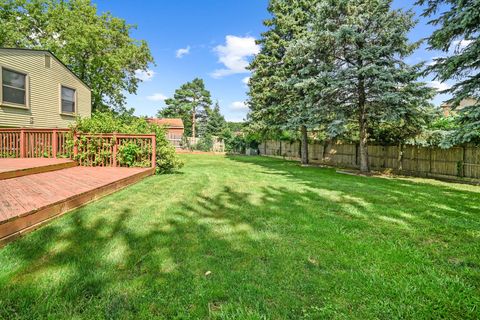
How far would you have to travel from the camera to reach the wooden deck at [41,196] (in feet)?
9.36

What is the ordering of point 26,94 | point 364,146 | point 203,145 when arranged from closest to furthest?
point 26,94 < point 364,146 < point 203,145

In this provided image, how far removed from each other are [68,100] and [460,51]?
16033 millimetres

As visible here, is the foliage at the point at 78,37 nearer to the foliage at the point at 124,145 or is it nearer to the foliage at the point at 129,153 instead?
the foliage at the point at 124,145

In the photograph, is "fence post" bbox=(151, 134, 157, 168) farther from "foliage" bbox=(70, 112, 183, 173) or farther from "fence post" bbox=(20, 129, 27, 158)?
"fence post" bbox=(20, 129, 27, 158)

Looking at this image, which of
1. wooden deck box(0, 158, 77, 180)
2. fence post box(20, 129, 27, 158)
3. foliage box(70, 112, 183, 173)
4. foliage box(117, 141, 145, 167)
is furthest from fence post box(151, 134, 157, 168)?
fence post box(20, 129, 27, 158)

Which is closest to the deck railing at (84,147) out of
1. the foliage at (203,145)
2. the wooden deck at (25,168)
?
the wooden deck at (25,168)

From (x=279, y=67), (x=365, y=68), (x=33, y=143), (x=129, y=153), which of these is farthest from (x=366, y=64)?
(x=33, y=143)

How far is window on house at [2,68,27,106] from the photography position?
984 cm

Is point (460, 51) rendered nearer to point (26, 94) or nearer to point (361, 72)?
point (361, 72)

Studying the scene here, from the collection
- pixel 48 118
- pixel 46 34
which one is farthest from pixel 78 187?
pixel 46 34

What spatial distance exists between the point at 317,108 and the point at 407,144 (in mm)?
4159

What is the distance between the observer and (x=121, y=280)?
2.14 metres

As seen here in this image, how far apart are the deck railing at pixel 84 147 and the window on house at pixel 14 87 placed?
2441 millimetres

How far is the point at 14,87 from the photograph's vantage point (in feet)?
33.5
